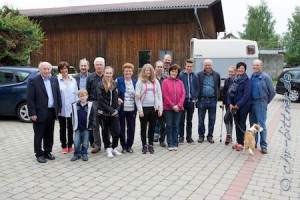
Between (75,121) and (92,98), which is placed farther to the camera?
(92,98)

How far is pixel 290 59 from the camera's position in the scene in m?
41.1

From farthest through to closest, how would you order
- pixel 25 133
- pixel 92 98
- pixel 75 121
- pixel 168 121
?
pixel 25 133 → pixel 168 121 → pixel 92 98 → pixel 75 121

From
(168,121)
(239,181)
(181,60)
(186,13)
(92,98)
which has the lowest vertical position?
(239,181)

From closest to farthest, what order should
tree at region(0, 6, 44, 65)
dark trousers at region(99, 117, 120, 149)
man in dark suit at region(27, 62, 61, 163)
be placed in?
Answer: man in dark suit at region(27, 62, 61, 163) < dark trousers at region(99, 117, 120, 149) < tree at region(0, 6, 44, 65)

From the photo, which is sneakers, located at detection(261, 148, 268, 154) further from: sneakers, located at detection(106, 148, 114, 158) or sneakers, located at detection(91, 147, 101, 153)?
sneakers, located at detection(91, 147, 101, 153)

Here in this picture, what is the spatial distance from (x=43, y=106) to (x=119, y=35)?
16.8m

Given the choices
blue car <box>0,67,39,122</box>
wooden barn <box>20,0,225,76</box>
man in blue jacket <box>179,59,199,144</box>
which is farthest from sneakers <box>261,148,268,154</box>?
wooden barn <box>20,0,225,76</box>

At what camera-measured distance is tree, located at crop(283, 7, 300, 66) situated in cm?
4056

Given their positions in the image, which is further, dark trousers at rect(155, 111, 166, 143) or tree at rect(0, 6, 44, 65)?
tree at rect(0, 6, 44, 65)

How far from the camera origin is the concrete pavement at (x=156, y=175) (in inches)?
177

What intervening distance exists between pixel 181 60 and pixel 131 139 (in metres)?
14.7

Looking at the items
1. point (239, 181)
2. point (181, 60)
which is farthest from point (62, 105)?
point (181, 60)

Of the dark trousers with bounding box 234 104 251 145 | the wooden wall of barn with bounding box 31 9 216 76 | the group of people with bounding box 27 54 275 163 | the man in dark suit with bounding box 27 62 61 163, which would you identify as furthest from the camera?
the wooden wall of barn with bounding box 31 9 216 76

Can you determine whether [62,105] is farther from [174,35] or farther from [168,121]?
[174,35]
